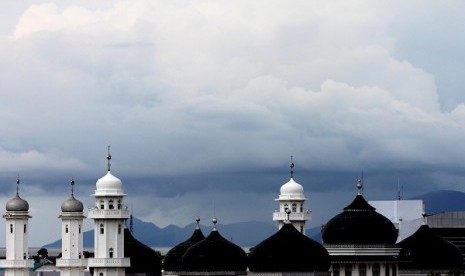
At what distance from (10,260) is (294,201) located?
952 inches

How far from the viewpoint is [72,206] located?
151125 millimetres

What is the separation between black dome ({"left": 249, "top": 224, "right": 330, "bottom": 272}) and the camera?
126 m

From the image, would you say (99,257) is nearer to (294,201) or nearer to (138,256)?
(138,256)

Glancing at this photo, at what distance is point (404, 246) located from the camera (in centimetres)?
13712

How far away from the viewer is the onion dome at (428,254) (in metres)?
135

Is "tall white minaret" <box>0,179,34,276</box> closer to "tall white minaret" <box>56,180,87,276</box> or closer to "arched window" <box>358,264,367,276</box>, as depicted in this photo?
"tall white minaret" <box>56,180,87,276</box>

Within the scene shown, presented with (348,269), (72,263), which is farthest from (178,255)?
(72,263)

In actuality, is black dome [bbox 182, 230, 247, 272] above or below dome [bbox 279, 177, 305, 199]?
below

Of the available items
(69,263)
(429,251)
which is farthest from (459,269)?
(69,263)

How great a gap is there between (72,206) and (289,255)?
30091 mm

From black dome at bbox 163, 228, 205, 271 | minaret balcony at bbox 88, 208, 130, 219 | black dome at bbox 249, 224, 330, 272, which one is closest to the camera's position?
minaret balcony at bbox 88, 208, 130, 219

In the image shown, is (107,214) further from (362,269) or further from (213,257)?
(362,269)

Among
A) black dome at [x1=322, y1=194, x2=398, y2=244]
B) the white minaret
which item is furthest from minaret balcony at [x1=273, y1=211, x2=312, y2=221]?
black dome at [x1=322, y1=194, x2=398, y2=244]

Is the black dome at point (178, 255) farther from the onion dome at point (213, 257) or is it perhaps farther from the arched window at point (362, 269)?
the arched window at point (362, 269)
